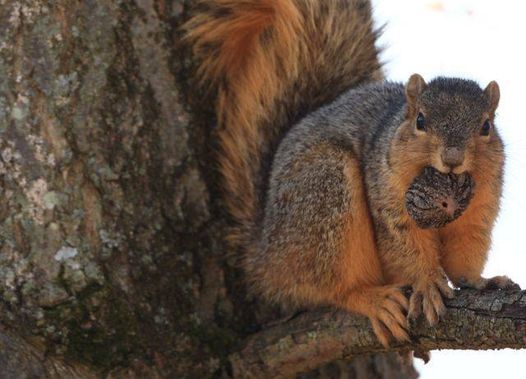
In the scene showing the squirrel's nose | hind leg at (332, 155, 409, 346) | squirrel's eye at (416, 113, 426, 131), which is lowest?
hind leg at (332, 155, 409, 346)

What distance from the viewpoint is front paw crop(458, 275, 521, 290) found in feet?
5.55

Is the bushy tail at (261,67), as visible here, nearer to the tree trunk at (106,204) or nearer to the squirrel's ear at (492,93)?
the tree trunk at (106,204)

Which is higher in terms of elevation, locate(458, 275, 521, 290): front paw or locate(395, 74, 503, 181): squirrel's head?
locate(395, 74, 503, 181): squirrel's head

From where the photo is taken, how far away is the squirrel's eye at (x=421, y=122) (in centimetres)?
172

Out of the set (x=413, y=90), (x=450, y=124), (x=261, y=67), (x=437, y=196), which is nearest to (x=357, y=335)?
(x=437, y=196)

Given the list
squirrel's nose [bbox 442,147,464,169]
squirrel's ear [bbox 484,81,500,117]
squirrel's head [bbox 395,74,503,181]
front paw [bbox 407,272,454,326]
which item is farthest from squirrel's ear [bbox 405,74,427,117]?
front paw [bbox 407,272,454,326]

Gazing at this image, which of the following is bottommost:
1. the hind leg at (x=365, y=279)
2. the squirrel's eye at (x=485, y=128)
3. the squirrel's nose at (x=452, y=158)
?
the hind leg at (x=365, y=279)

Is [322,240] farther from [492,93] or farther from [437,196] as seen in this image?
[492,93]

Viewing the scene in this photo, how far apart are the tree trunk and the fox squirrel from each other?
10 cm

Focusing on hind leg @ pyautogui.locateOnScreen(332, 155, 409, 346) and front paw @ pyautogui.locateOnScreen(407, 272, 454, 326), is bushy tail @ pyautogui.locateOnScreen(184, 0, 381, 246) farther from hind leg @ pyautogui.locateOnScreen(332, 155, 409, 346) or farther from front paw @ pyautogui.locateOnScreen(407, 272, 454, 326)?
front paw @ pyautogui.locateOnScreen(407, 272, 454, 326)

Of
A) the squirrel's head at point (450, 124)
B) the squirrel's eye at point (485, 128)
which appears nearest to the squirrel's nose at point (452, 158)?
the squirrel's head at point (450, 124)

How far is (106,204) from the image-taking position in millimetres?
1621

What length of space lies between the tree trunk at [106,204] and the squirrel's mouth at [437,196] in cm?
41

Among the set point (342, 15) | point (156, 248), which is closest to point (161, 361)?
point (156, 248)
